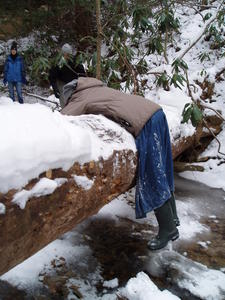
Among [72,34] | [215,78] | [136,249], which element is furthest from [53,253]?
[72,34]

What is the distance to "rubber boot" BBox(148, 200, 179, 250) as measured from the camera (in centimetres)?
214

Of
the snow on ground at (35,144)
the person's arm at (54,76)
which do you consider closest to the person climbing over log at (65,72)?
the person's arm at (54,76)

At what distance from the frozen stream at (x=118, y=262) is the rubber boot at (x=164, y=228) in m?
0.10

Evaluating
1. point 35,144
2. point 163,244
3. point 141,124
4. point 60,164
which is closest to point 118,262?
point 163,244

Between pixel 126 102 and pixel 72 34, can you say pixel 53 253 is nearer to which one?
pixel 126 102

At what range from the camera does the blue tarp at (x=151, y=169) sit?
192 cm

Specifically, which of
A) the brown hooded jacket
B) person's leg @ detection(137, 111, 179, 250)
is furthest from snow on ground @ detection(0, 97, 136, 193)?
person's leg @ detection(137, 111, 179, 250)

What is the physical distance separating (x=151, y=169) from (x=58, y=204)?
2.56 feet

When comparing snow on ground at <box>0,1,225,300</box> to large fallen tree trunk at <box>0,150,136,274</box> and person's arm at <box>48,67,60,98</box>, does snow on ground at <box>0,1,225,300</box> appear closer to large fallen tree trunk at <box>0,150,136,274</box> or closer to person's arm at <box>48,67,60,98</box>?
large fallen tree trunk at <box>0,150,136,274</box>

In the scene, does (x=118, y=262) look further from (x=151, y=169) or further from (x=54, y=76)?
(x=54, y=76)

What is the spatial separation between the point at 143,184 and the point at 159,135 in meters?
0.32

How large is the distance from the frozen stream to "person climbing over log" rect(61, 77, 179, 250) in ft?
1.36

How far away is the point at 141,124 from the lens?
72.9 inches

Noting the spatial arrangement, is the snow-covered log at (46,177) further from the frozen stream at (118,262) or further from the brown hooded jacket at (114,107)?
the frozen stream at (118,262)
